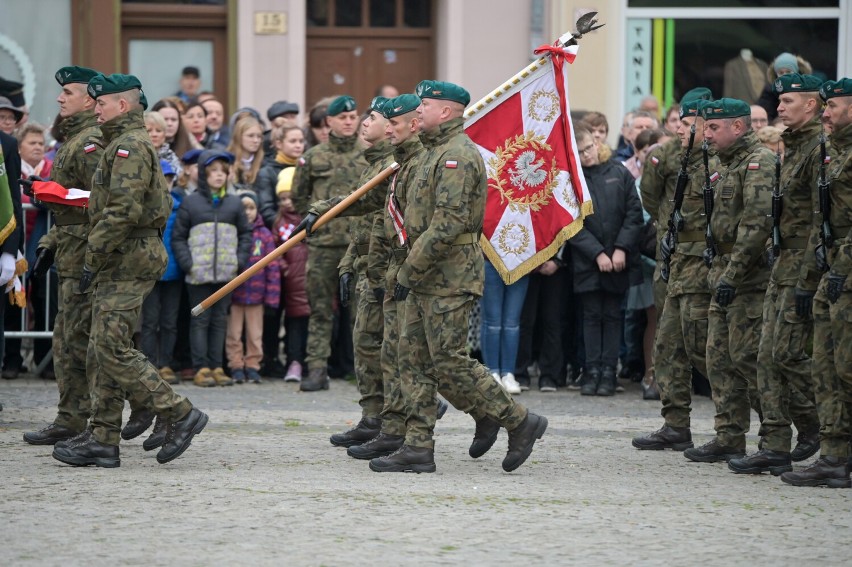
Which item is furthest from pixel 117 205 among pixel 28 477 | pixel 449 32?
pixel 449 32

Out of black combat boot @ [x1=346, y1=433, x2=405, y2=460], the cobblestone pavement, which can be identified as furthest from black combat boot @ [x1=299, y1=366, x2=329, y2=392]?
black combat boot @ [x1=346, y1=433, x2=405, y2=460]

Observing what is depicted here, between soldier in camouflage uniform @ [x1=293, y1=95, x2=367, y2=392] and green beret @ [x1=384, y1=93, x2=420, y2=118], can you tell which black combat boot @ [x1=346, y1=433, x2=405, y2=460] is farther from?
soldier in camouflage uniform @ [x1=293, y1=95, x2=367, y2=392]

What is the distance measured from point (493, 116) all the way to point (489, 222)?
2.83ft

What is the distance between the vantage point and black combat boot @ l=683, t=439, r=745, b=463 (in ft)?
30.9

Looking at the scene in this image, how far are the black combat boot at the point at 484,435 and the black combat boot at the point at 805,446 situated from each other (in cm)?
181

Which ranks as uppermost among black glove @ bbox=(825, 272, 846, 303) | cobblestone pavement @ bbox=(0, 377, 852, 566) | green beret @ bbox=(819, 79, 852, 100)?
green beret @ bbox=(819, 79, 852, 100)

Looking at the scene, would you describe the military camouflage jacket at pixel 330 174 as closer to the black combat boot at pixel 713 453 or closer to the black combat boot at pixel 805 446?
the black combat boot at pixel 713 453

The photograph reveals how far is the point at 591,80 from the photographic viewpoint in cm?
1720

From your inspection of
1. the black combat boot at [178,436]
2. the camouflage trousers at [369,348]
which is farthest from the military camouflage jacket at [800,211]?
the black combat boot at [178,436]

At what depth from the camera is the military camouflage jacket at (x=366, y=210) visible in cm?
984

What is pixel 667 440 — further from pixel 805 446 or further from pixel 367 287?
pixel 367 287

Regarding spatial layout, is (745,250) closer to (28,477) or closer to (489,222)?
(489,222)

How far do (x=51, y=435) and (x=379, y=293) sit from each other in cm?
215

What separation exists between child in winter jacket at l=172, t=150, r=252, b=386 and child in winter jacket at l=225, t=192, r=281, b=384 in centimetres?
23
